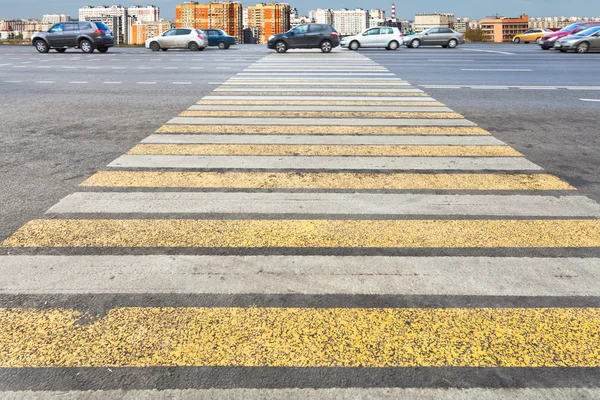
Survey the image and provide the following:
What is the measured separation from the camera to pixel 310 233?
4312 millimetres

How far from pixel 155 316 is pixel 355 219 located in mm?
2056

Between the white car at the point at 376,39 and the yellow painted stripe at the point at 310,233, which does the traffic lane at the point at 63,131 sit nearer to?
the yellow painted stripe at the point at 310,233

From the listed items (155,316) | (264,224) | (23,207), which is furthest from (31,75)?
(155,316)

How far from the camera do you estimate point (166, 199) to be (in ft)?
16.7

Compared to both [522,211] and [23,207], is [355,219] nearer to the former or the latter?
[522,211]

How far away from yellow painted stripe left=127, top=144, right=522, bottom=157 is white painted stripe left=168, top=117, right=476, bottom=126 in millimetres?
1621

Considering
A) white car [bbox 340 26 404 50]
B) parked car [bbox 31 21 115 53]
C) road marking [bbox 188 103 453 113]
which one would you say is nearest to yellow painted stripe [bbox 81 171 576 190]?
road marking [bbox 188 103 453 113]

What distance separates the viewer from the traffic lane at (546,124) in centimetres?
645

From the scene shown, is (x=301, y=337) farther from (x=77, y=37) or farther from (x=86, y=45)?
(x=77, y=37)

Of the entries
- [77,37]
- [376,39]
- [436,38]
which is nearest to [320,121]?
[77,37]

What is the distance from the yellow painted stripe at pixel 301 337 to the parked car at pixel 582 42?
3235cm

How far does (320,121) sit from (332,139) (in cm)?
135

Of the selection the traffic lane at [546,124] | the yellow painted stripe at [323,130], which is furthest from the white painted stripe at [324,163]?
the yellow painted stripe at [323,130]

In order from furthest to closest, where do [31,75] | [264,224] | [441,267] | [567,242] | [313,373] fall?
1. [31,75]
2. [264,224]
3. [567,242]
4. [441,267]
5. [313,373]
